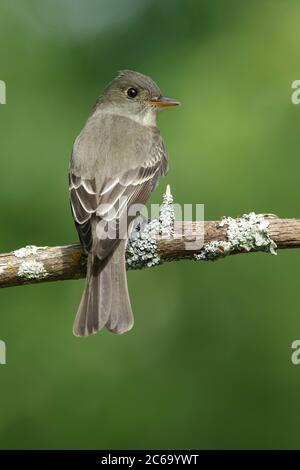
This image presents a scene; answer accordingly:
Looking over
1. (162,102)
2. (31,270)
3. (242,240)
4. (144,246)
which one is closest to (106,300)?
(144,246)

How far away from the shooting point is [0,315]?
5418 mm

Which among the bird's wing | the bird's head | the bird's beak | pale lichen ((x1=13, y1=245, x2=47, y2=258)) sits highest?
the bird's head

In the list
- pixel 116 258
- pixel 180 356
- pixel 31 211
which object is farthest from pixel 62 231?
pixel 180 356

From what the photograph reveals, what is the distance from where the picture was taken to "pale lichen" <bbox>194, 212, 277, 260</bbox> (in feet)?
14.8

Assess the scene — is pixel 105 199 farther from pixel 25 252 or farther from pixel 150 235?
pixel 25 252

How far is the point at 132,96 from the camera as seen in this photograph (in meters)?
5.89

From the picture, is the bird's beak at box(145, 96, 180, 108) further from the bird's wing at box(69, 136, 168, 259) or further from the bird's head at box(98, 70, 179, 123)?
the bird's wing at box(69, 136, 168, 259)

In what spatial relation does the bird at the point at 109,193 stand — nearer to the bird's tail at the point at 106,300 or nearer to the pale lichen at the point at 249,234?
the bird's tail at the point at 106,300

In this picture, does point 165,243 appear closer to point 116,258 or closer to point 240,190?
point 116,258

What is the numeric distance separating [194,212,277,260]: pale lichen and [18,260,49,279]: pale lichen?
79 cm

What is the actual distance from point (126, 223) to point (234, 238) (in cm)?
59

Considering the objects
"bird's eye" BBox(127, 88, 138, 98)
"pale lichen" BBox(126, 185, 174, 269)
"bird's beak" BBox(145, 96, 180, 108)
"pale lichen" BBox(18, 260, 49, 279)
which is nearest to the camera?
"pale lichen" BBox(18, 260, 49, 279)

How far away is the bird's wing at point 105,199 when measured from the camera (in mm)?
4586

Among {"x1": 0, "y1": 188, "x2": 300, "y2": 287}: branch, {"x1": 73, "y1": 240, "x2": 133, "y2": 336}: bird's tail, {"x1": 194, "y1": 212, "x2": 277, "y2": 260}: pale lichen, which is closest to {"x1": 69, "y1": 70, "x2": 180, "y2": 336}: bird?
{"x1": 73, "y1": 240, "x2": 133, "y2": 336}: bird's tail
